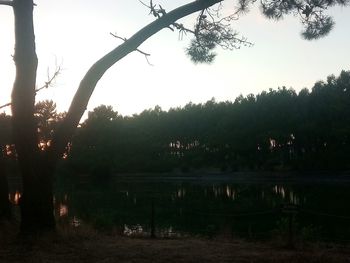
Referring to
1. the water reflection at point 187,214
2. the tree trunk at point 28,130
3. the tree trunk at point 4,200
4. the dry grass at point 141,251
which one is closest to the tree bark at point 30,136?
the tree trunk at point 28,130

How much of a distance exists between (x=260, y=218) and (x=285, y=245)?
1182 centimetres

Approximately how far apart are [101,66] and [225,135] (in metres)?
58.6

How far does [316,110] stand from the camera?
6175 centimetres

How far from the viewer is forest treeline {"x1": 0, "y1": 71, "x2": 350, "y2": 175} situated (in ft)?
197

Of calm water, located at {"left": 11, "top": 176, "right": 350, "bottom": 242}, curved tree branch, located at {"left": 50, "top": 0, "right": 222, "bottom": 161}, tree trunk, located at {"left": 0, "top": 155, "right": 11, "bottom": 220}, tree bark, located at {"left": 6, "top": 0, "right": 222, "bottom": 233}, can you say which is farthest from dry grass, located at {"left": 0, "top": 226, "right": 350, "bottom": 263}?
calm water, located at {"left": 11, "top": 176, "right": 350, "bottom": 242}

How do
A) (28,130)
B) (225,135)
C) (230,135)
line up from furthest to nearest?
(225,135) → (230,135) → (28,130)

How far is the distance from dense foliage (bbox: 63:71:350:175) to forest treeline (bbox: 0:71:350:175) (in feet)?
0.34

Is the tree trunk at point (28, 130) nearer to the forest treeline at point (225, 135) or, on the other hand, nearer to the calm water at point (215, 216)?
the calm water at point (215, 216)

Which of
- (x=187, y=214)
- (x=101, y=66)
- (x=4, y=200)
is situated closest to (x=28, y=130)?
(x=101, y=66)

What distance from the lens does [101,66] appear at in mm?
10398

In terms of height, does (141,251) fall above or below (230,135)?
below

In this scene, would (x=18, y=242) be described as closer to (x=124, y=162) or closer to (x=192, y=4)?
(x=192, y=4)

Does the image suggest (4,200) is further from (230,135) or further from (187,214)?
(230,135)

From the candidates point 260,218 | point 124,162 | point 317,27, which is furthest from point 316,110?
point 317,27
